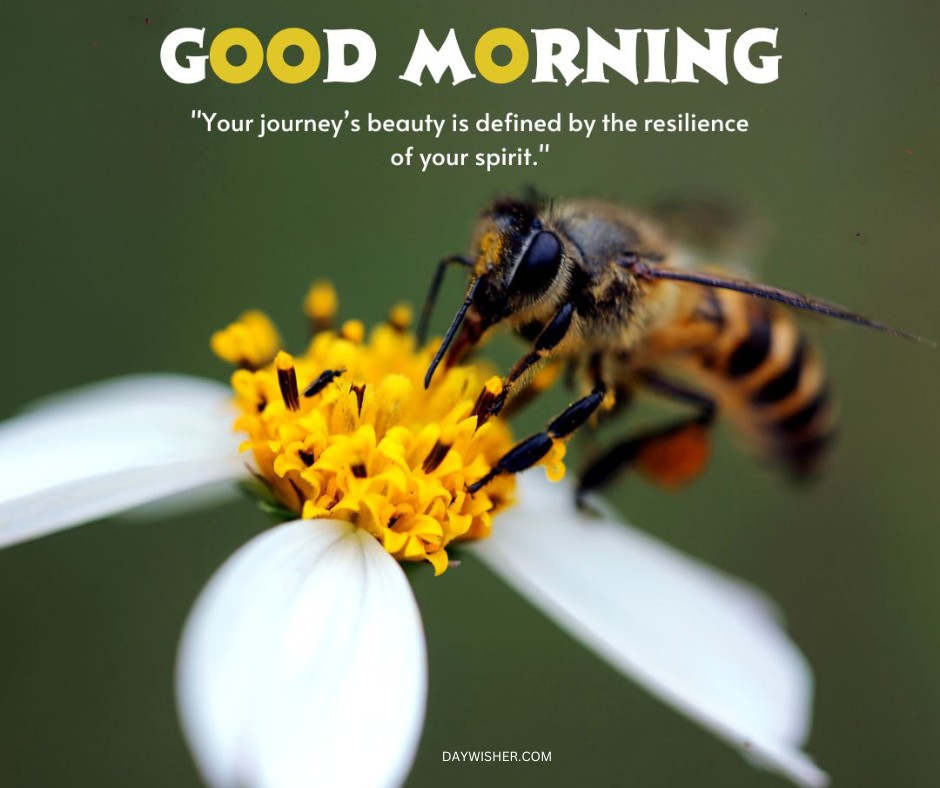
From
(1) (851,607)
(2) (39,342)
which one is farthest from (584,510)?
(2) (39,342)

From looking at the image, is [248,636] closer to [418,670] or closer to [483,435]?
[418,670]

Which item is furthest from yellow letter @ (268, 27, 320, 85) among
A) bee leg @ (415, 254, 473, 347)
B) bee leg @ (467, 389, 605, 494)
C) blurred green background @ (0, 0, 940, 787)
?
bee leg @ (467, 389, 605, 494)

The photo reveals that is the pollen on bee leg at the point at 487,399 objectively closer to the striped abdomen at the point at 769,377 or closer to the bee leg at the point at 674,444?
the bee leg at the point at 674,444

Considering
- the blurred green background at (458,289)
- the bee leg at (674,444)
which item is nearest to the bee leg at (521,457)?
the bee leg at (674,444)

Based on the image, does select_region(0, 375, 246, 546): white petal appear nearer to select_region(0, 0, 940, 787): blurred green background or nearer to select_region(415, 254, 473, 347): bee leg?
select_region(415, 254, 473, 347): bee leg

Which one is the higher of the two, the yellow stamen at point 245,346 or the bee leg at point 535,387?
the yellow stamen at point 245,346

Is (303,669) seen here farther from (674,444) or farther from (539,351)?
(674,444)
